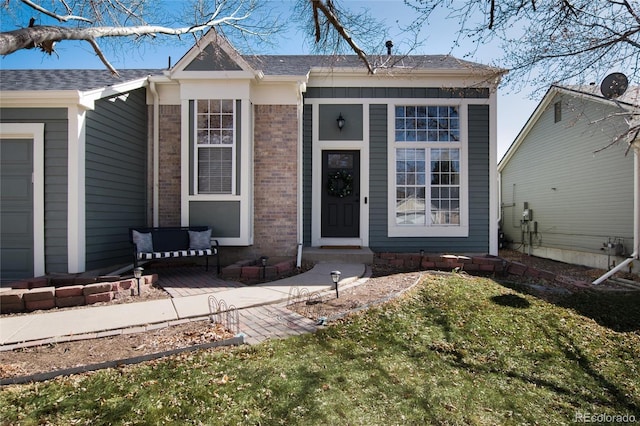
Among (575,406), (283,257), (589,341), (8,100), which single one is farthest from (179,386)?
(8,100)

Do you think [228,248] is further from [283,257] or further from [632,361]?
[632,361]

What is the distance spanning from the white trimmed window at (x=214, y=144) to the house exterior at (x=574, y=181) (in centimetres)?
683

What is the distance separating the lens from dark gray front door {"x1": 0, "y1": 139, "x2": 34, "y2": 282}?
577cm

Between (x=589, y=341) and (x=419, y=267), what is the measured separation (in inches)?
128

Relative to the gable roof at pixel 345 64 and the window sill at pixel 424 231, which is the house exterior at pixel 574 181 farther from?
the window sill at pixel 424 231

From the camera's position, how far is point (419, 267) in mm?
7059

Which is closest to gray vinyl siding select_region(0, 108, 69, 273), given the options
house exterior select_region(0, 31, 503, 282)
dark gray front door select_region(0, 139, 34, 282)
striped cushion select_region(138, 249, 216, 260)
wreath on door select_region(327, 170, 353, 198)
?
house exterior select_region(0, 31, 503, 282)

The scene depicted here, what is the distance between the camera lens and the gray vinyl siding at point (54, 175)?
18.7 ft

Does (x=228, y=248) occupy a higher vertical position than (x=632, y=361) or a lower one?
higher

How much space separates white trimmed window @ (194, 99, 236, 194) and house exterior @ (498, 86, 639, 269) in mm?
6831

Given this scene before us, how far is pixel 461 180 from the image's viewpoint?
830 centimetres

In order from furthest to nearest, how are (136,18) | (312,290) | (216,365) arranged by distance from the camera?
(136,18) < (312,290) < (216,365)

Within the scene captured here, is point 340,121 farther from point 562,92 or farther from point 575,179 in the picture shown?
point 575,179

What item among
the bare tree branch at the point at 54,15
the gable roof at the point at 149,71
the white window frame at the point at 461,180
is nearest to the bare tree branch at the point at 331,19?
the gable roof at the point at 149,71
